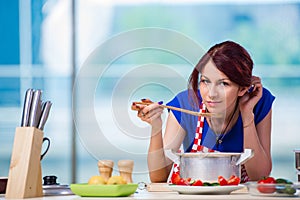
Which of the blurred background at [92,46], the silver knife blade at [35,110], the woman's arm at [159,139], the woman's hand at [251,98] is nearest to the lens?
the silver knife blade at [35,110]

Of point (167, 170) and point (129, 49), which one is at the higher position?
point (129, 49)

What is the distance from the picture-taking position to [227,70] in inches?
90.8

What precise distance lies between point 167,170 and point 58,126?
2.41 m

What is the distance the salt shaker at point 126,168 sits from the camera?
1.87 m

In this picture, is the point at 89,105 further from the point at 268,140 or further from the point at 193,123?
the point at 268,140

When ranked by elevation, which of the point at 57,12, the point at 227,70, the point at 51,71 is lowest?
the point at 227,70

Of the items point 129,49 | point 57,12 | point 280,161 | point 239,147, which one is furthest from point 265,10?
point 129,49

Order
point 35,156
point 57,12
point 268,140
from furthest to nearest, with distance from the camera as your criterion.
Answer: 1. point 57,12
2. point 268,140
3. point 35,156

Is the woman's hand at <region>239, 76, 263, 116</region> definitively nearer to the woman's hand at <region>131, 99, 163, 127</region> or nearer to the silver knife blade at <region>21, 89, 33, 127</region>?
the woman's hand at <region>131, 99, 163, 127</region>

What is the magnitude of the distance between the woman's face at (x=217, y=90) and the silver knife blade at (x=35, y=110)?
59cm

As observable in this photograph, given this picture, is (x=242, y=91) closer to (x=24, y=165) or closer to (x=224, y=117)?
(x=224, y=117)

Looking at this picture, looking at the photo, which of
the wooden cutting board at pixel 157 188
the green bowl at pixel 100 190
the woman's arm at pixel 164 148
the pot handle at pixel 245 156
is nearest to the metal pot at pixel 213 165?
the pot handle at pixel 245 156

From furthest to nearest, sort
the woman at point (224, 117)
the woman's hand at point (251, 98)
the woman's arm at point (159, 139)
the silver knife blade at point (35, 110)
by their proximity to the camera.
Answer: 1. the woman's hand at point (251, 98)
2. the woman at point (224, 117)
3. the woman's arm at point (159, 139)
4. the silver knife blade at point (35, 110)

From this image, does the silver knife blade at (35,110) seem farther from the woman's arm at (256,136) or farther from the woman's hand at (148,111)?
the woman's arm at (256,136)
